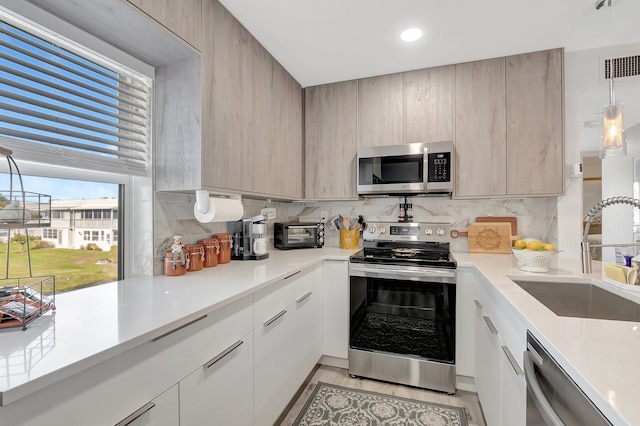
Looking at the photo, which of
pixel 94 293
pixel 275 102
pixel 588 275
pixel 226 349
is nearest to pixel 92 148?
pixel 94 293

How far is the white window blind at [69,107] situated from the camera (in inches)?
41.3

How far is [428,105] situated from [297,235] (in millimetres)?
1502

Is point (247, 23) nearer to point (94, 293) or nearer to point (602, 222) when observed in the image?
point (94, 293)

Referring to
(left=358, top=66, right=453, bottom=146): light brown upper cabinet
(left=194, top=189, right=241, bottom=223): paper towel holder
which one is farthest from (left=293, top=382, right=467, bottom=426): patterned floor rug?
(left=358, top=66, right=453, bottom=146): light brown upper cabinet

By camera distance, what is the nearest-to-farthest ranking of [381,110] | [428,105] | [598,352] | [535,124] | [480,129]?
[598,352] < [535,124] < [480,129] < [428,105] < [381,110]

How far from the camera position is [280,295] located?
1.57 metres

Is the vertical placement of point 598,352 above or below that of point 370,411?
above

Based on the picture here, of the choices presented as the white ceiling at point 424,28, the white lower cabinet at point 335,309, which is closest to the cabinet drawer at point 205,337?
the white lower cabinet at point 335,309

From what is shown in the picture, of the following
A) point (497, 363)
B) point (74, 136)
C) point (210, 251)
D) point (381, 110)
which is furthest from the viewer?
point (381, 110)

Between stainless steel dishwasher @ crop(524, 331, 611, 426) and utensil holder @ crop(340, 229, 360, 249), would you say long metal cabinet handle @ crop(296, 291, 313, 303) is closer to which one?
utensil holder @ crop(340, 229, 360, 249)

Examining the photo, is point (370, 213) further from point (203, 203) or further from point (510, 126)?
point (203, 203)

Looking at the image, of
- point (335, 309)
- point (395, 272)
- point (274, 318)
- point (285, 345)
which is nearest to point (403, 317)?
point (395, 272)

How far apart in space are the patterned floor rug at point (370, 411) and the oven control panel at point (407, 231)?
1.21 meters

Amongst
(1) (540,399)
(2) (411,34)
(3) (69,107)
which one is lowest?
(1) (540,399)
